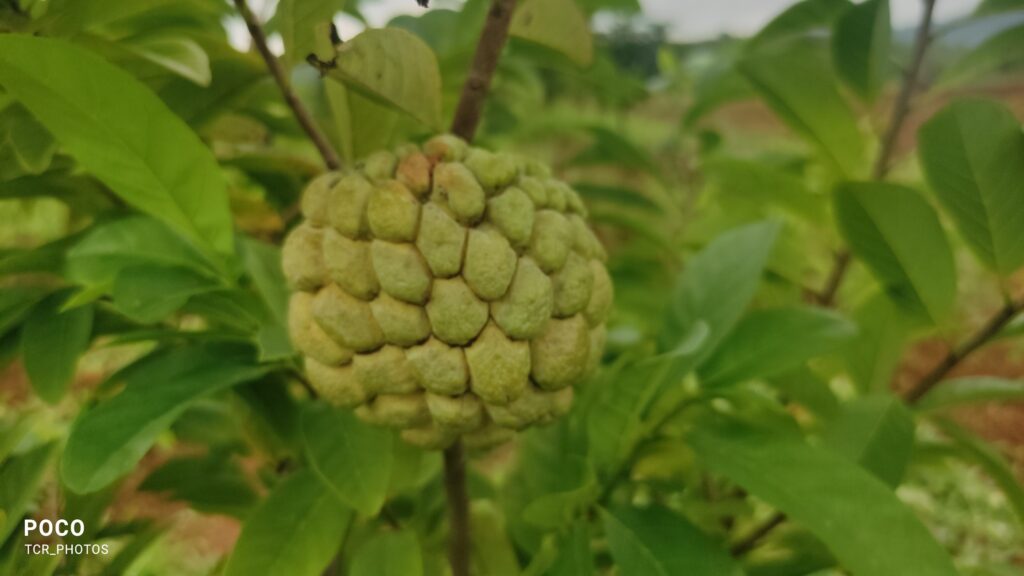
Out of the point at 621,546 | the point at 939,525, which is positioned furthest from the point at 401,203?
the point at 939,525

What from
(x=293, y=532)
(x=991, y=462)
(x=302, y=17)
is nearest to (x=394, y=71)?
(x=302, y=17)

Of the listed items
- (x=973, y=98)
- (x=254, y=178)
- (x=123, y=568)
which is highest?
(x=973, y=98)

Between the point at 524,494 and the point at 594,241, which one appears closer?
the point at 594,241

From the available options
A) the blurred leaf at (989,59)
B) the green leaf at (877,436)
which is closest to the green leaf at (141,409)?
the green leaf at (877,436)

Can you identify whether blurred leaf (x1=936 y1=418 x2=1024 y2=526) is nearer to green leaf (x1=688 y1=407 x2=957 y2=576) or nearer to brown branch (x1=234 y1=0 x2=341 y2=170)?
green leaf (x1=688 y1=407 x2=957 y2=576)

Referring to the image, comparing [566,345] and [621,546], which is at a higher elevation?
[566,345]

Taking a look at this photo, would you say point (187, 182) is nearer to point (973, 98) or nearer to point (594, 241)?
point (594, 241)

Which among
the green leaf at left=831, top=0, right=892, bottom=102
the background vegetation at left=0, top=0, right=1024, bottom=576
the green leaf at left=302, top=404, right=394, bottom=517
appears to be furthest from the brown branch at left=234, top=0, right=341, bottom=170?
the green leaf at left=831, top=0, right=892, bottom=102

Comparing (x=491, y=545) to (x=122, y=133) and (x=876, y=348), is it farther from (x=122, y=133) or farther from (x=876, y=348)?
(x=122, y=133)
